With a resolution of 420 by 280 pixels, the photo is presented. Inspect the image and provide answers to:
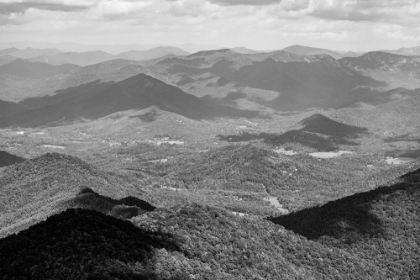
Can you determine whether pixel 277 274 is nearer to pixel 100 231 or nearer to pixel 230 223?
pixel 230 223

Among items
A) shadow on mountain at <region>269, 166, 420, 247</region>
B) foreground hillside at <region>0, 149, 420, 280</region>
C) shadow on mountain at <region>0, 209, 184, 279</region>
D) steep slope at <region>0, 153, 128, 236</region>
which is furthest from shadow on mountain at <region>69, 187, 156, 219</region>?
shadow on mountain at <region>269, 166, 420, 247</region>

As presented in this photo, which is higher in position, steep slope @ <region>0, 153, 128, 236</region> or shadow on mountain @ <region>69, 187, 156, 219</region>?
shadow on mountain @ <region>69, 187, 156, 219</region>

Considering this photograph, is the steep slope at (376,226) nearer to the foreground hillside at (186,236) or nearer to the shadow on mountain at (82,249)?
the foreground hillside at (186,236)

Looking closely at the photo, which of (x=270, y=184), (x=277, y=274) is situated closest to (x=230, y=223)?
(x=277, y=274)

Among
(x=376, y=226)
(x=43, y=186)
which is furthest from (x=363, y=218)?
(x=43, y=186)

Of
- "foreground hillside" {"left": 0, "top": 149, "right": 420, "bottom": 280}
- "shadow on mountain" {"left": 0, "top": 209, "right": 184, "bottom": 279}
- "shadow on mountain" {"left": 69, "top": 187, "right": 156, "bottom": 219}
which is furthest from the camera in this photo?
"shadow on mountain" {"left": 69, "top": 187, "right": 156, "bottom": 219}

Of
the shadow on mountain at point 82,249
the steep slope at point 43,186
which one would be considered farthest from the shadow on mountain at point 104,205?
the shadow on mountain at point 82,249

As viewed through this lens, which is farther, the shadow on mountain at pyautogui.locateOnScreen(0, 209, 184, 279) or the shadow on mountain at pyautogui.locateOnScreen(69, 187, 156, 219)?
the shadow on mountain at pyautogui.locateOnScreen(69, 187, 156, 219)

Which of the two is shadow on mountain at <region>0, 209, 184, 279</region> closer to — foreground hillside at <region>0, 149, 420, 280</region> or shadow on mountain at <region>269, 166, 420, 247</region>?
foreground hillside at <region>0, 149, 420, 280</region>
